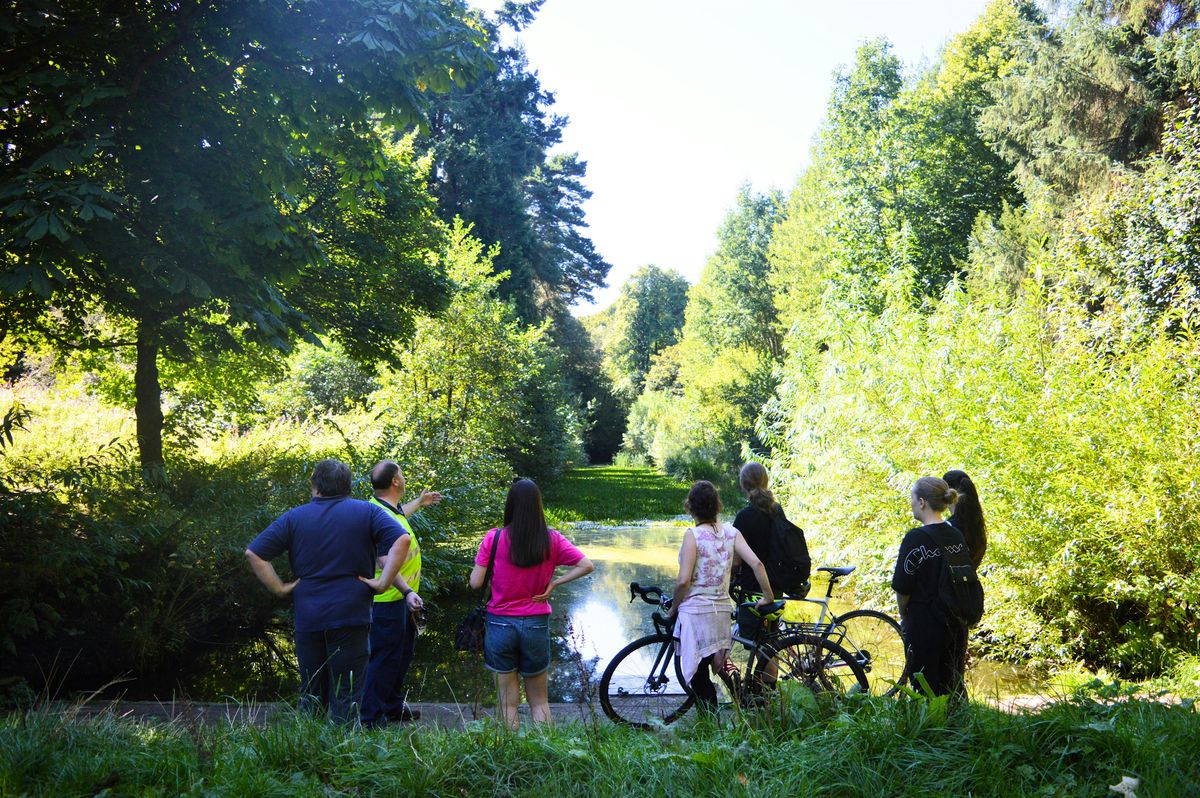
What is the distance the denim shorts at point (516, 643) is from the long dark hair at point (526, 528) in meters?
0.36

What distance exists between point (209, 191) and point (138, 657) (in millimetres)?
4370

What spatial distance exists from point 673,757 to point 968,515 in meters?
3.08

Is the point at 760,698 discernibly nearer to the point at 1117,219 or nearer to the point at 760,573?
the point at 760,573

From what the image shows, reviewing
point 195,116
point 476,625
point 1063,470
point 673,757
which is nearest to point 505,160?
point 195,116

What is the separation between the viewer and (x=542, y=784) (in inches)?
155

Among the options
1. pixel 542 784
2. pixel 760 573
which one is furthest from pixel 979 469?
pixel 542 784

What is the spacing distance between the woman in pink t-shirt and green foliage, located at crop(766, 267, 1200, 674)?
16.7 feet

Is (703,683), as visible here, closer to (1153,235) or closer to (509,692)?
(509,692)

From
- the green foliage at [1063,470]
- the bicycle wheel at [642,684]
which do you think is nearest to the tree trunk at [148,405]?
the bicycle wheel at [642,684]

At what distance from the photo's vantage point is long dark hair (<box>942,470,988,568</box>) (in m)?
6.07

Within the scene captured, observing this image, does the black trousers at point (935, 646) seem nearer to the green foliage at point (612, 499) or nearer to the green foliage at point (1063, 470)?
the green foliage at point (1063, 470)

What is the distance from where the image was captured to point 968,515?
612 cm

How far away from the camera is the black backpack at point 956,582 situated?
209 inches

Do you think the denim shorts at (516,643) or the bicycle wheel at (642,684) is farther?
the bicycle wheel at (642,684)
